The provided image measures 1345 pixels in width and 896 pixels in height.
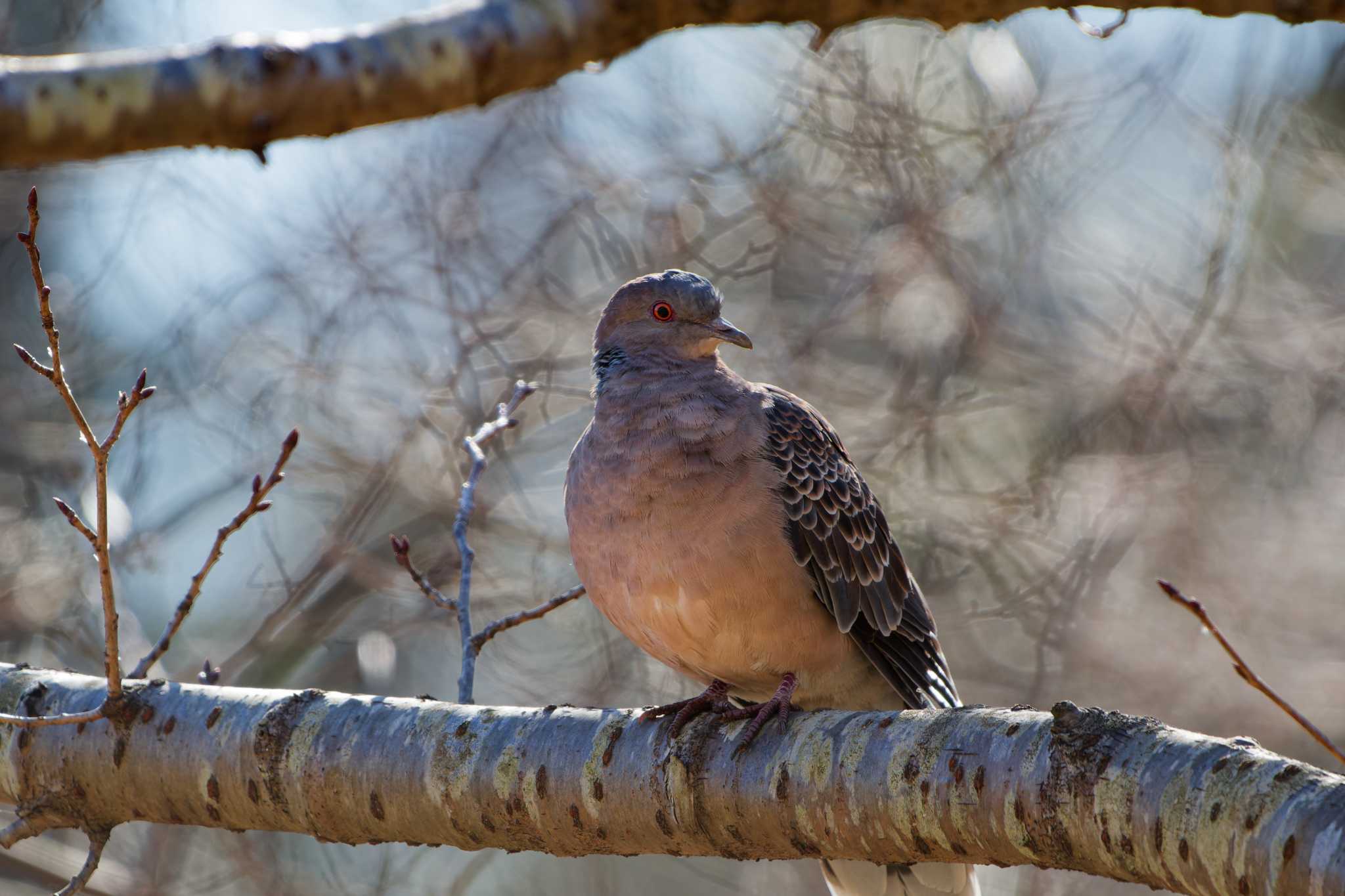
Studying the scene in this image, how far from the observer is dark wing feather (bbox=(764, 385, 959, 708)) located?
14.0 ft

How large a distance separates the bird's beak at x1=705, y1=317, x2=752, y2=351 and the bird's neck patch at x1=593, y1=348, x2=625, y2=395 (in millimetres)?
334

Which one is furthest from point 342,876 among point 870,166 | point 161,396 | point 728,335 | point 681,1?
point 681,1

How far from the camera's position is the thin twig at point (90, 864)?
306 cm

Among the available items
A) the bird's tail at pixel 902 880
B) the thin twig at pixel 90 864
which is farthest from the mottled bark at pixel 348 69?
the bird's tail at pixel 902 880

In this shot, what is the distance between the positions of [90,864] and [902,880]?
258 centimetres

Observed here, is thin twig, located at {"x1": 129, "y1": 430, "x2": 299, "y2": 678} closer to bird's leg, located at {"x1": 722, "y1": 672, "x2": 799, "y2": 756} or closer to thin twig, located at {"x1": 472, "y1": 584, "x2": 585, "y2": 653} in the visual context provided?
thin twig, located at {"x1": 472, "y1": 584, "x2": 585, "y2": 653}

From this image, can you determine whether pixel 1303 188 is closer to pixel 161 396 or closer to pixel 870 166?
pixel 870 166

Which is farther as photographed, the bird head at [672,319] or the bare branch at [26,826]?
the bird head at [672,319]

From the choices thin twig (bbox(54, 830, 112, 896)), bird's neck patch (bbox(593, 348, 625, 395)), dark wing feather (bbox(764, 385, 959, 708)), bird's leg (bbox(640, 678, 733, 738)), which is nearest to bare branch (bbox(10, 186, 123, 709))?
thin twig (bbox(54, 830, 112, 896))

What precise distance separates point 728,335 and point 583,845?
6.70ft

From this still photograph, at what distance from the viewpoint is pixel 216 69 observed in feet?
7.60

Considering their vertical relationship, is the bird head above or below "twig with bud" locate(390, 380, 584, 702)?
above

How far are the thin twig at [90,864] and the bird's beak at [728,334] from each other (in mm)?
2503

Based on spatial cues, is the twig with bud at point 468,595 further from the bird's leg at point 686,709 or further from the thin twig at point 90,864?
the thin twig at point 90,864
